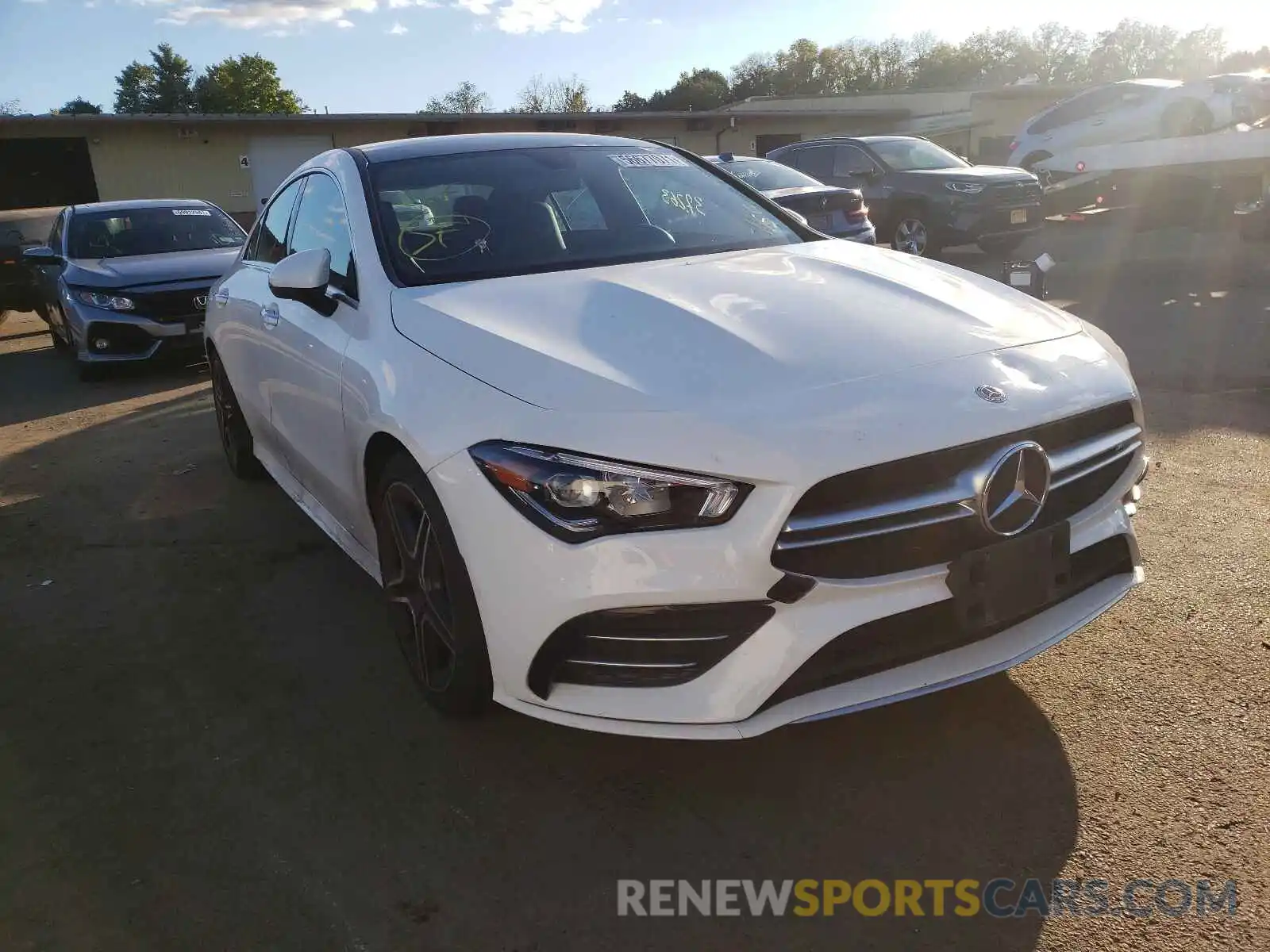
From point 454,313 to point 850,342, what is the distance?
1.11 m

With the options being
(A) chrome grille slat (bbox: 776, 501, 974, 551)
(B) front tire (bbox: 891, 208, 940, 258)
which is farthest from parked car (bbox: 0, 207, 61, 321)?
(A) chrome grille slat (bbox: 776, 501, 974, 551)

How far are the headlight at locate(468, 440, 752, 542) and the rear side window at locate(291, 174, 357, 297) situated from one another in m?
1.33

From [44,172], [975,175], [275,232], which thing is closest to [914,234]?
[975,175]

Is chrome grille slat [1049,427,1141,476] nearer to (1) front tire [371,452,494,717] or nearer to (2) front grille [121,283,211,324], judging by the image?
(1) front tire [371,452,494,717]

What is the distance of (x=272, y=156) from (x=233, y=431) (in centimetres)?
2515

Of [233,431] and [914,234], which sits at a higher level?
[233,431]

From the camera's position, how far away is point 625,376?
2453mm

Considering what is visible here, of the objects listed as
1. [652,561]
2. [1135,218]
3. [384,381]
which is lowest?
[1135,218]

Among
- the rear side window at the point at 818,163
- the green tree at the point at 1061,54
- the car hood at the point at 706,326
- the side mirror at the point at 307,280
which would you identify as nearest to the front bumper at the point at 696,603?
the car hood at the point at 706,326

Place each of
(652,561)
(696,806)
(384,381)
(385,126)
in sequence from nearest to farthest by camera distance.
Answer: (652,561)
(696,806)
(384,381)
(385,126)

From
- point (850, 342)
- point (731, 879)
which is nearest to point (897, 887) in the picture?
point (731, 879)

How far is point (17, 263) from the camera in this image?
13.0 metres

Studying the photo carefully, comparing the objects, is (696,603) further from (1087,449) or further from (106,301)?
(106,301)

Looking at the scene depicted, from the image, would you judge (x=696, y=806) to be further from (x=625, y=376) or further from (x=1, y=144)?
(x=1, y=144)
